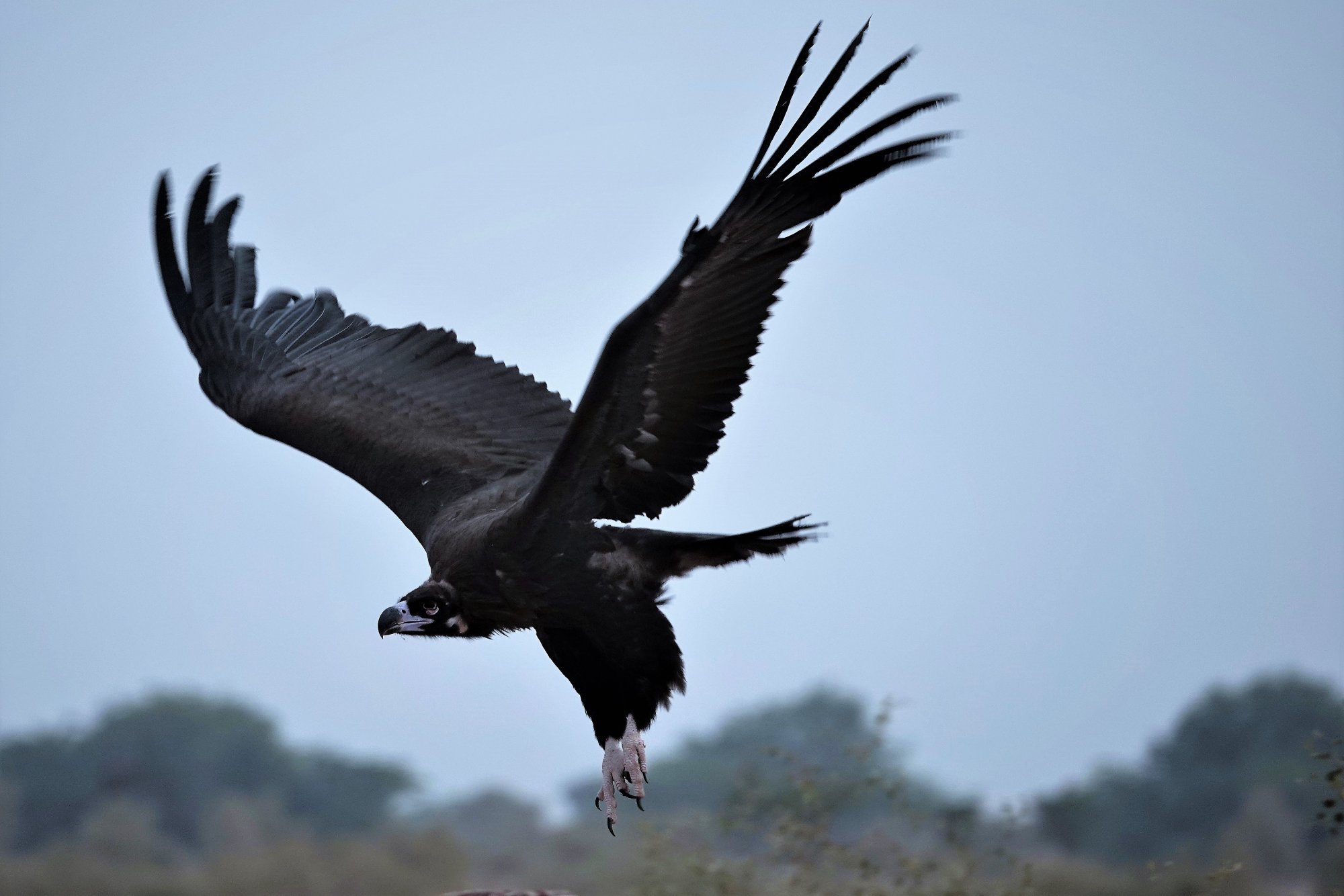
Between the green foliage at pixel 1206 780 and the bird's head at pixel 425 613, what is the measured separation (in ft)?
20.4

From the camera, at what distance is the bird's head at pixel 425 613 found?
4.89 meters

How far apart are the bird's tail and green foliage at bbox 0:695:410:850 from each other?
44.8 feet

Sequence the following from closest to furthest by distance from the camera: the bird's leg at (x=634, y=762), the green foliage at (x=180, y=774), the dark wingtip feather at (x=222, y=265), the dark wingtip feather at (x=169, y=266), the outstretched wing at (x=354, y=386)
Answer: the bird's leg at (x=634, y=762) < the outstretched wing at (x=354, y=386) < the dark wingtip feather at (x=169, y=266) < the dark wingtip feather at (x=222, y=265) < the green foliage at (x=180, y=774)

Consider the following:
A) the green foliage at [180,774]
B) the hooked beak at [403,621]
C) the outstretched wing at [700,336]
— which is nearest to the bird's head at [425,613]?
the hooked beak at [403,621]

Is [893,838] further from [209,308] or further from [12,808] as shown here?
[12,808]

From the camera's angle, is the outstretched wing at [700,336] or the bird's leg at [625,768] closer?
the outstretched wing at [700,336]

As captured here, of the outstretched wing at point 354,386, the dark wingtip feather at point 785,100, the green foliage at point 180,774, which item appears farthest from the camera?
the green foliage at point 180,774

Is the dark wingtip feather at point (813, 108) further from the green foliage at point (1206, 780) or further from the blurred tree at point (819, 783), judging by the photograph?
the green foliage at point (1206, 780)

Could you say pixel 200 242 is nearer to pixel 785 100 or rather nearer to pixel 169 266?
pixel 169 266

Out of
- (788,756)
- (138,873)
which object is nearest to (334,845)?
(138,873)

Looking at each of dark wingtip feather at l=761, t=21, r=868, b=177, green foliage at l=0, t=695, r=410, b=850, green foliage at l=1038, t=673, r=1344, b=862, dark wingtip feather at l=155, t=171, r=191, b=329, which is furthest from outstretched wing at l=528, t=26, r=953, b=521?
green foliage at l=0, t=695, r=410, b=850

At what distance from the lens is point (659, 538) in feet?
16.9

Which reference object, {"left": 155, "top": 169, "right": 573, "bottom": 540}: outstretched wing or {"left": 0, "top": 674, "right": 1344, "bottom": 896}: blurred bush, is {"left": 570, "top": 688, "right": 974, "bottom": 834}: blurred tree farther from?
{"left": 155, "top": 169, "right": 573, "bottom": 540}: outstretched wing

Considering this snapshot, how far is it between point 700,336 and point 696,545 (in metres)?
0.90
